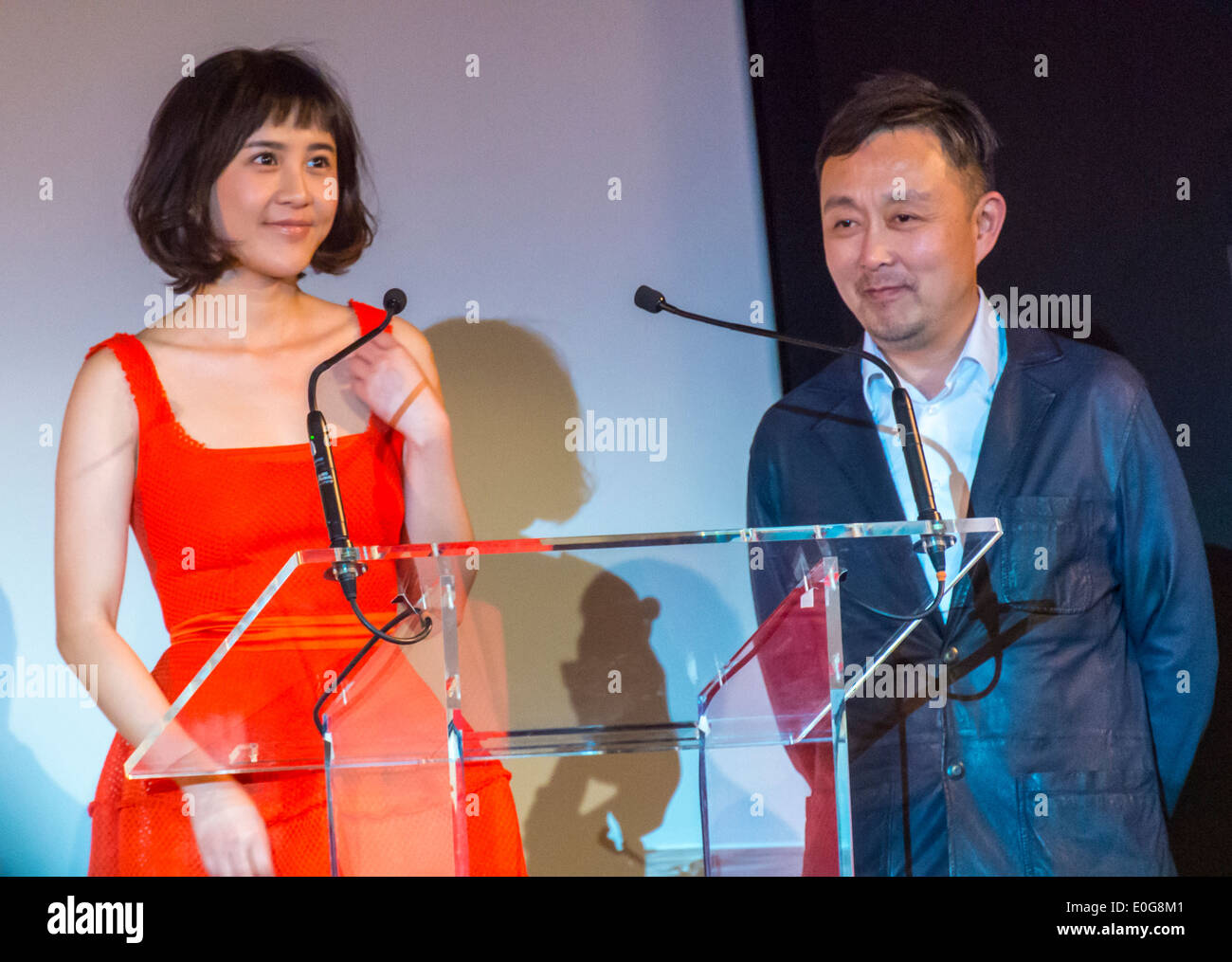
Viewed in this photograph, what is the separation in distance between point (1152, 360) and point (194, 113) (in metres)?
1.85

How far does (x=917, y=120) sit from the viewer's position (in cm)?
233

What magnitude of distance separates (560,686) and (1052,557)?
106 cm

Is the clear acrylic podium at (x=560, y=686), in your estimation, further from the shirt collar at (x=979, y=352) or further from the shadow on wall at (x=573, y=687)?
the shirt collar at (x=979, y=352)

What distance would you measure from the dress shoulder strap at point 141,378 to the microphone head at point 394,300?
545 millimetres

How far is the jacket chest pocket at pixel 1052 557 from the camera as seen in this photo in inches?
85.7

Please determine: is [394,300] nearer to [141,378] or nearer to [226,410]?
[226,410]

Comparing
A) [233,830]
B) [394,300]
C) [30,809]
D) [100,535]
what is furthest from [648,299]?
[30,809]

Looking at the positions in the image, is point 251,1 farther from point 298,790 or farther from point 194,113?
point 298,790

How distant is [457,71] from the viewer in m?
2.45

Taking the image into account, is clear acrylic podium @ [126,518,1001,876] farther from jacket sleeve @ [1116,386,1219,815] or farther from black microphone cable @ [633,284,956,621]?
jacket sleeve @ [1116,386,1219,815]

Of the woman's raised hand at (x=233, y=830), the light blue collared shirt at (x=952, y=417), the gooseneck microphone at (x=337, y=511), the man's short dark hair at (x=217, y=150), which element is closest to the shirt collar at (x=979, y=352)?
the light blue collared shirt at (x=952, y=417)

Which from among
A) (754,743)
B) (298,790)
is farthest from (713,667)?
(298,790)
